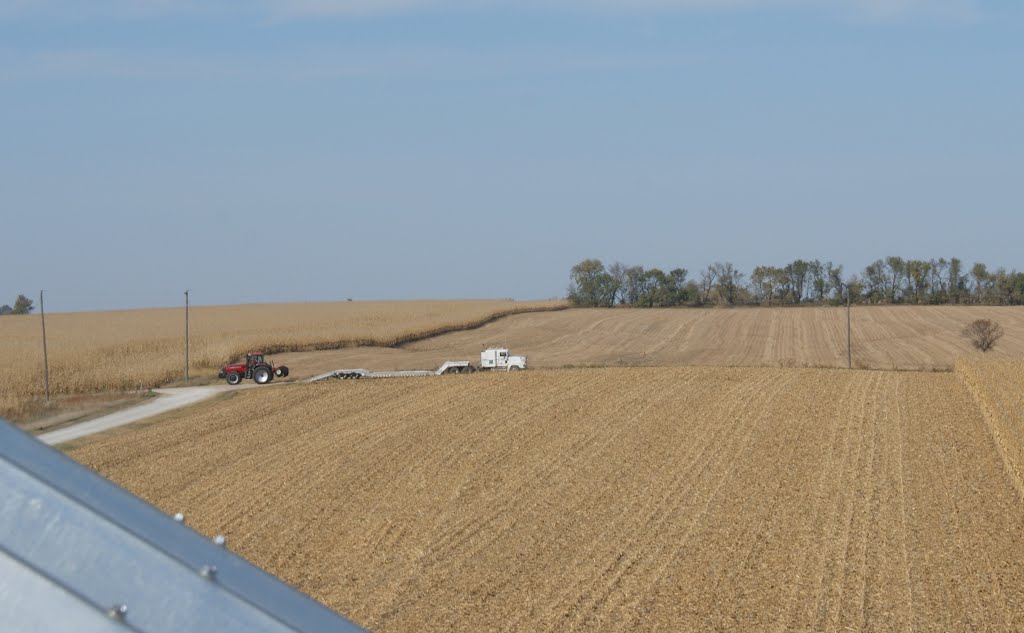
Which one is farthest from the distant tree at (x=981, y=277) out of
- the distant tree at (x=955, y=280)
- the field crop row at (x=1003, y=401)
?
the field crop row at (x=1003, y=401)

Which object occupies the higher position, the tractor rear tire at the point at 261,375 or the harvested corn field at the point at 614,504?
the tractor rear tire at the point at 261,375

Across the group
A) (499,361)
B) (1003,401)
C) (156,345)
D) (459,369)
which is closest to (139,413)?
(459,369)

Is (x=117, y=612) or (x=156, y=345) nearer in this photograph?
(x=117, y=612)

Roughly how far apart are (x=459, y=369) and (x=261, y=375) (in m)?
8.00

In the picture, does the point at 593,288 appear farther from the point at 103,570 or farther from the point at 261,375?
the point at 103,570

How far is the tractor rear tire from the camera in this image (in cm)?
4341

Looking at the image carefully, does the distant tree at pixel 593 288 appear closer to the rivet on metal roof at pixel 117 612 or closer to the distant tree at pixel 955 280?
the distant tree at pixel 955 280

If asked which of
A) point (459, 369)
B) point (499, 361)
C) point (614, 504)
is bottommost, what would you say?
point (614, 504)

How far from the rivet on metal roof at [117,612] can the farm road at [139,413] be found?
84.5ft

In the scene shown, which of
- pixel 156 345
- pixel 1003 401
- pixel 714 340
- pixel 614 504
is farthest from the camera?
pixel 714 340

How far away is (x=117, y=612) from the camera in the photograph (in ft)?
6.05

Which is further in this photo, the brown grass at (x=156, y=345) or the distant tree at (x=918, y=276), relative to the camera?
the distant tree at (x=918, y=276)

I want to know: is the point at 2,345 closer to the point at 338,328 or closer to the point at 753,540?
the point at 338,328

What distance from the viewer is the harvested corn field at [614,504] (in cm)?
1383
